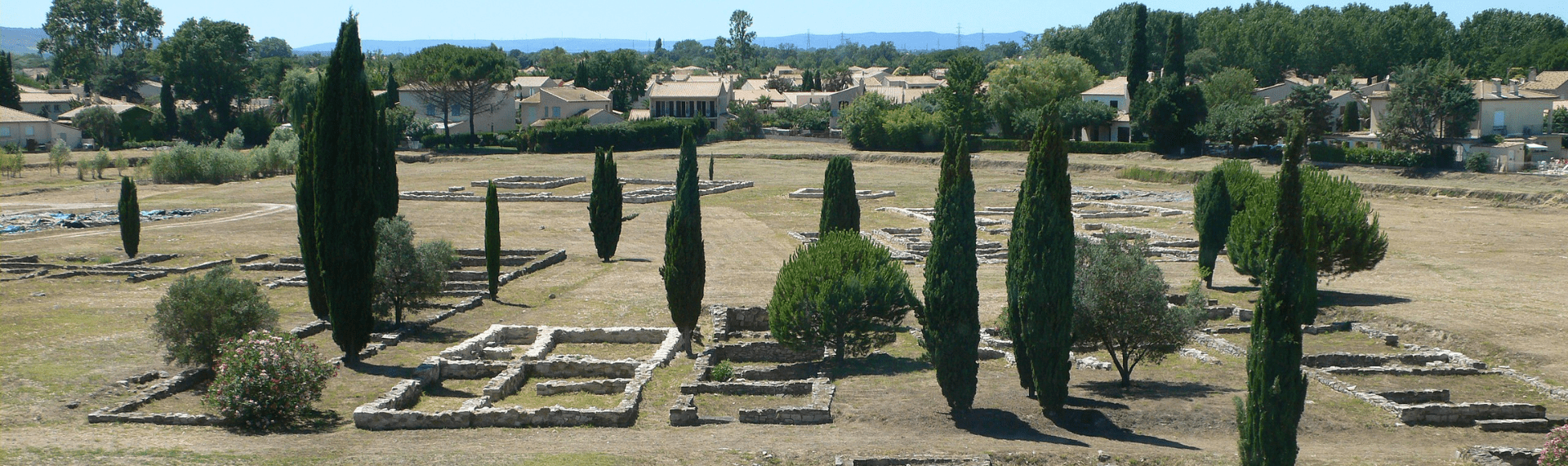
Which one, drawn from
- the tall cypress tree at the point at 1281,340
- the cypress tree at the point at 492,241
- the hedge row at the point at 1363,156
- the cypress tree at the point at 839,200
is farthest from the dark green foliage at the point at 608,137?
the tall cypress tree at the point at 1281,340

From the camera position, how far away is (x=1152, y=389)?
23750 millimetres

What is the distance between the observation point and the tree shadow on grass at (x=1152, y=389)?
23094 mm

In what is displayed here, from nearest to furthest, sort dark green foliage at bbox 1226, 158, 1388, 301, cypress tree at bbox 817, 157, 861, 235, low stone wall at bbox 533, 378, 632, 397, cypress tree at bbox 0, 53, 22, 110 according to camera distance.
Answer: low stone wall at bbox 533, 378, 632, 397, dark green foliage at bbox 1226, 158, 1388, 301, cypress tree at bbox 817, 157, 861, 235, cypress tree at bbox 0, 53, 22, 110

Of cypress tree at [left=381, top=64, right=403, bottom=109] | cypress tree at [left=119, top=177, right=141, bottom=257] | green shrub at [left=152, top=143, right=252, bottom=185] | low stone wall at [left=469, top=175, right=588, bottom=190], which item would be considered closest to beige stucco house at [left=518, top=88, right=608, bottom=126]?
cypress tree at [left=381, top=64, right=403, bottom=109]

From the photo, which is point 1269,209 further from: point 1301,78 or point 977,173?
point 1301,78

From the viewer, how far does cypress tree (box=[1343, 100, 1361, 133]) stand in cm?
8512

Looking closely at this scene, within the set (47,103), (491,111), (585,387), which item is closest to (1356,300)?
(585,387)

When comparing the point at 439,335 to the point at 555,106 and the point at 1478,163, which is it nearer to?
the point at 1478,163

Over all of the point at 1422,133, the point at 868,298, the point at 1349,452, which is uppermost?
the point at 1422,133

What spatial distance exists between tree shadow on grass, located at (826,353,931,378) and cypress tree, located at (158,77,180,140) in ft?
307

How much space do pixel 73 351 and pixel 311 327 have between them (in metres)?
5.26

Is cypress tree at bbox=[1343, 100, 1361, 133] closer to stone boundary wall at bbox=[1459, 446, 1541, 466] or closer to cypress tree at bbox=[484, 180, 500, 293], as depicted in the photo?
cypress tree at bbox=[484, 180, 500, 293]

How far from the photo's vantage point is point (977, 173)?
80.4 m

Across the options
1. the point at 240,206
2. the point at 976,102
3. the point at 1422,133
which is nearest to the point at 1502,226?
the point at 1422,133
